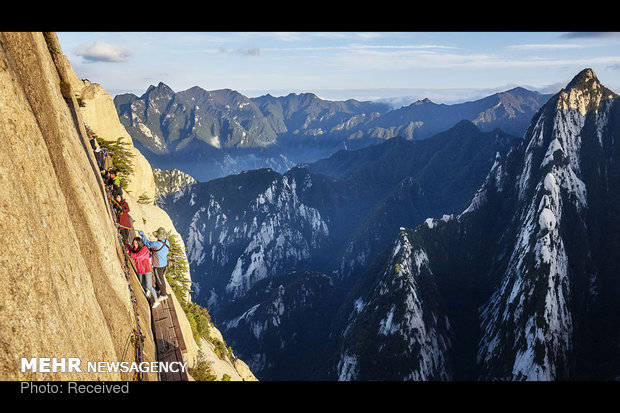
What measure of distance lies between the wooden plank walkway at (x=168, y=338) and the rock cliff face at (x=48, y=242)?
1.00 meters

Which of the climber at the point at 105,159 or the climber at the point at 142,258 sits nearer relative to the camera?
the climber at the point at 142,258

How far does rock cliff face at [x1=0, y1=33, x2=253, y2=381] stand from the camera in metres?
7.95

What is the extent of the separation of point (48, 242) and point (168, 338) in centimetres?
1127

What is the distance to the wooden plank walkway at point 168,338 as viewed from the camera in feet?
57.5

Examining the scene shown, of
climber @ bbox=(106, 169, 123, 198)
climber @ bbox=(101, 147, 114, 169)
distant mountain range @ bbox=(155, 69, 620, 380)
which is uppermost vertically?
climber @ bbox=(101, 147, 114, 169)

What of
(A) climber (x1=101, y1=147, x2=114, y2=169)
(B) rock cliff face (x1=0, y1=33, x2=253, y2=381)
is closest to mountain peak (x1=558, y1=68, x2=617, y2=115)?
(A) climber (x1=101, y1=147, x2=114, y2=169)

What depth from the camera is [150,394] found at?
14.5ft

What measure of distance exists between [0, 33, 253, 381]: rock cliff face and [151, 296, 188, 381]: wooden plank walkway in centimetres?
100

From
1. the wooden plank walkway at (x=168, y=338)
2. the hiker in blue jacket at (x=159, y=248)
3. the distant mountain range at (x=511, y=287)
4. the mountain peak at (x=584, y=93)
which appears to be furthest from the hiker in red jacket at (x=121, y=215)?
the mountain peak at (x=584, y=93)

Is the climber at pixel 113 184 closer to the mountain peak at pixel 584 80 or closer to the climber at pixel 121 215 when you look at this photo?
the climber at pixel 121 215

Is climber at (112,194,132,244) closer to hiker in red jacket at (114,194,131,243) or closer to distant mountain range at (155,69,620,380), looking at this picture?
hiker in red jacket at (114,194,131,243)

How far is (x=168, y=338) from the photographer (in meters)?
19.2
